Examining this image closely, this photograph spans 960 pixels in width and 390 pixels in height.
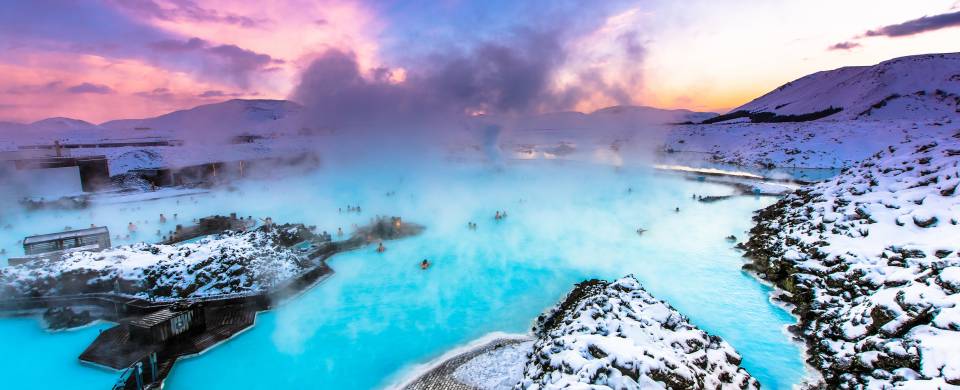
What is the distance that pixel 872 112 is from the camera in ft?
252

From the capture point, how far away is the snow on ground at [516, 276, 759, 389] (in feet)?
30.0

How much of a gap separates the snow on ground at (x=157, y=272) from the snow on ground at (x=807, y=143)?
194ft

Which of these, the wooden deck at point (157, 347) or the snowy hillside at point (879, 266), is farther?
the wooden deck at point (157, 347)

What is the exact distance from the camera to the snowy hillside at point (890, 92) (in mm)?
74188

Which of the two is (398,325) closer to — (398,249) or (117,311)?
(398,249)

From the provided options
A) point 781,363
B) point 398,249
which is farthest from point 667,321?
point 398,249

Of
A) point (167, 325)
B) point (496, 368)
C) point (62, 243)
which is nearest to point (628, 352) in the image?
point (496, 368)

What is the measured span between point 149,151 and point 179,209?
26.3m

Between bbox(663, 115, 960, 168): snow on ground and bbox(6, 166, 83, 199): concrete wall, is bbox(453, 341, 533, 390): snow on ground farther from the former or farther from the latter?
bbox(663, 115, 960, 168): snow on ground

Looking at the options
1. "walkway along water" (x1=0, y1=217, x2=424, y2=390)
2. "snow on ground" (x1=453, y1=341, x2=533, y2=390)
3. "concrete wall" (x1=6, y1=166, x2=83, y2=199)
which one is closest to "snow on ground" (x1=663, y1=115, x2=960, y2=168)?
"snow on ground" (x1=453, y1=341, x2=533, y2=390)

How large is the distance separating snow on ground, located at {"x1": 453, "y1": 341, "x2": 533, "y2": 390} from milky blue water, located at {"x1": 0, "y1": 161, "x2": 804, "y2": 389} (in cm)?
178

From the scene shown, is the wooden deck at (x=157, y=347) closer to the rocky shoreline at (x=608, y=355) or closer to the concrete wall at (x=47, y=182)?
the rocky shoreline at (x=608, y=355)

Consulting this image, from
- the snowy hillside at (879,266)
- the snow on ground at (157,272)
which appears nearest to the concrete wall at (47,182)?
the snow on ground at (157,272)

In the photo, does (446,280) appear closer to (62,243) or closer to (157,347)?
(157,347)
